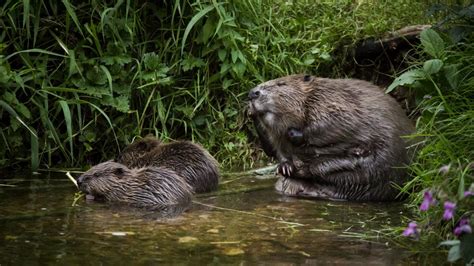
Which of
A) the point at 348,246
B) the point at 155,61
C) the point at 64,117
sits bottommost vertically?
the point at 348,246

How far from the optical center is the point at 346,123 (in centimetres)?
560

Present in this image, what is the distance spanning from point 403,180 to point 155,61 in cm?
207

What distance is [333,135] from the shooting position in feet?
18.5

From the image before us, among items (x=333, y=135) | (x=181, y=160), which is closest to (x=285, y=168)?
(x=333, y=135)

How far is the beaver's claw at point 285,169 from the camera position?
18.9 feet

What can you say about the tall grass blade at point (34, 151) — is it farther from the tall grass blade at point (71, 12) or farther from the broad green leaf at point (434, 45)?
the broad green leaf at point (434, 45)

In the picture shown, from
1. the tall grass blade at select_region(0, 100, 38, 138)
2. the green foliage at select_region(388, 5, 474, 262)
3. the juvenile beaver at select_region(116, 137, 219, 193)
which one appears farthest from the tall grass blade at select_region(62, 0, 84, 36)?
the green foliage at select_region(388, 5, 474, 262)

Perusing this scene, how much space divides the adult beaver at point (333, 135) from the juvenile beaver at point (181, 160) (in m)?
0.44

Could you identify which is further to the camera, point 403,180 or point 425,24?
point 425,24

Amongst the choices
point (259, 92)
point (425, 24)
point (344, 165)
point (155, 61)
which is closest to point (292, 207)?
point (344, 165)

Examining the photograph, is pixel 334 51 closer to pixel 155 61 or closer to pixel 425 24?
pixel 425 24

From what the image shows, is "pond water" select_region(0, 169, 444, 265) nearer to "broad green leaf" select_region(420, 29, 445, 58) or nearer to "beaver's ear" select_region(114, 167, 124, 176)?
"beaver's ear" select_region(114, 167, 124, 176)

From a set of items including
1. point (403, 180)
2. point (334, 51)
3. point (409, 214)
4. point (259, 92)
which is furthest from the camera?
point (334, 51)

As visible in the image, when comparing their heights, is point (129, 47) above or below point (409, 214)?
above
